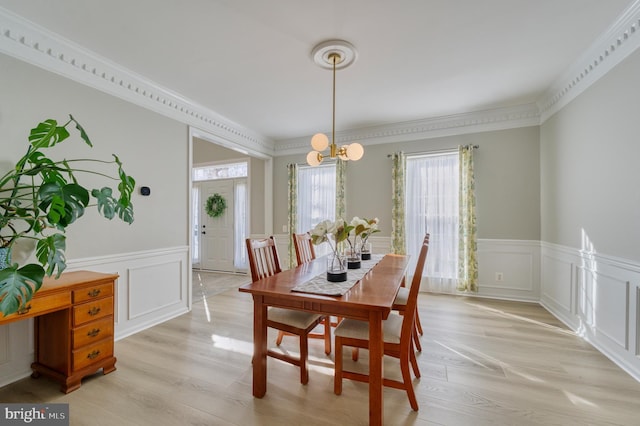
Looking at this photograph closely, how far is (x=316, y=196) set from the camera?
5121 mm

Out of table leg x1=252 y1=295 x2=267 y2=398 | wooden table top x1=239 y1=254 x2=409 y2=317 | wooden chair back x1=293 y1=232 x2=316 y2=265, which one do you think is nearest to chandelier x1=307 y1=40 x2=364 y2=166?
wooden chair back x1=293 y1=232 x2=316 y2=265

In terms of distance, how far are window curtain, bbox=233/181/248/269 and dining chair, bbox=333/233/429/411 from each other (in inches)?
174

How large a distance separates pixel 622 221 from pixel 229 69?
3.78m

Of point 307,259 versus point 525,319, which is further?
point 525,319

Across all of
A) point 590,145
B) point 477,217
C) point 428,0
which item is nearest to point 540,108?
point 590,145

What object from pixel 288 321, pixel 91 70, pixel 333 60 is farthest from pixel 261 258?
pixel 91 70

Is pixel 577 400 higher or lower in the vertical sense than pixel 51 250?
lower

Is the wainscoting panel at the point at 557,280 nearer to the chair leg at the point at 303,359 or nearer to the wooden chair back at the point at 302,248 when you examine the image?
the wooden chair back at the point at 302,248

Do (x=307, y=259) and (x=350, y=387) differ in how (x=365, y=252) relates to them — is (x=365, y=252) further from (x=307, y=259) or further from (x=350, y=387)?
(x=350, y=387)

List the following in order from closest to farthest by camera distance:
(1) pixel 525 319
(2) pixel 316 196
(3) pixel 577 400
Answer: (3) pixel 577 400 < (1) pixel 525 319 < (2) pixel 316 196

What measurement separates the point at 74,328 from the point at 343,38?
3088 mm

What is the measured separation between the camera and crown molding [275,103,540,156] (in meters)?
Answer: 3.84

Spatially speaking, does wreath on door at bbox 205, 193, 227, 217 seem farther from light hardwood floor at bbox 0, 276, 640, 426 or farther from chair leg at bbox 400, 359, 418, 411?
chair leg at bbox 400, 359, 418, 411

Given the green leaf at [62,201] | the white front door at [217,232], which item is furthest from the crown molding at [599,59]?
the white front door at [217,232]
